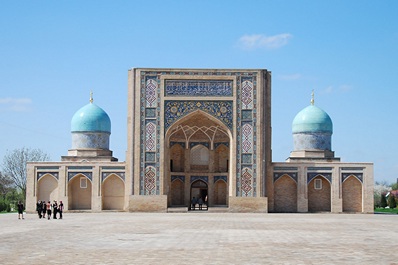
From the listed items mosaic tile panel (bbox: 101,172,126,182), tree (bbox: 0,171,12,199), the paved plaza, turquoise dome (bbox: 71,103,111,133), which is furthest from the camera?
tree (bbox: 0,171,12,199)

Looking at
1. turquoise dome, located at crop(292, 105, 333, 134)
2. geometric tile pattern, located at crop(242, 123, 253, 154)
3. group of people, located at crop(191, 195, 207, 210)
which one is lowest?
group of people, located at crop(191, 195, 207, 210)

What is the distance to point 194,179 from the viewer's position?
32.3 meters

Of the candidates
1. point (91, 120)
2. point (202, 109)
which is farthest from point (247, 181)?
point (91, 120)

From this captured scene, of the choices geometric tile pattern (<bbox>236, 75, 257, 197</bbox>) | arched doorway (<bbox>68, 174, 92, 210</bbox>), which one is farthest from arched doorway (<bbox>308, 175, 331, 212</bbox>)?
arched doorway (<bbox>68, 174, 92, 210</bbox>)

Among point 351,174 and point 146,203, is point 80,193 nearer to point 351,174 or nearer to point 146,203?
point 146,203

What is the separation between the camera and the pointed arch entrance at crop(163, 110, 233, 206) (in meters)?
32.1

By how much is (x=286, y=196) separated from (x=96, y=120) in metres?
11.2

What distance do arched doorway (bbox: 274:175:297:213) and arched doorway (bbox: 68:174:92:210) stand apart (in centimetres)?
901

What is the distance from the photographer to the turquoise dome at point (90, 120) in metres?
34.0

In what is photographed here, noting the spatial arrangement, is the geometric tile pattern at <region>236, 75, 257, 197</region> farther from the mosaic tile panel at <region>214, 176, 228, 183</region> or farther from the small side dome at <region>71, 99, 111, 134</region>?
the small side dome at <region>71, 99, 111, 134</region>

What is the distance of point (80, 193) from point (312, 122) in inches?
512

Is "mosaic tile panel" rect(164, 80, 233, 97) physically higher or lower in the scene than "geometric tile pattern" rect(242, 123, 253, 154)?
higher

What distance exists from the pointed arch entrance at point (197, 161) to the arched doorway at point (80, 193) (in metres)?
4.07

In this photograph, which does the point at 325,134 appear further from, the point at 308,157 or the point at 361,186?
the point at 361,186
